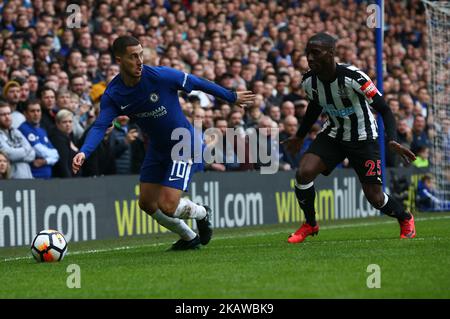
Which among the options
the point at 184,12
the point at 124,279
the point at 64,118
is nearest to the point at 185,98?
the point at 64,118

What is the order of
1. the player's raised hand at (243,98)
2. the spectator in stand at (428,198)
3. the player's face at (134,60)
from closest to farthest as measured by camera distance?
the player's raised hand at (243,98) → the player's face at (134,60) → the spectator in stand at (428,198)

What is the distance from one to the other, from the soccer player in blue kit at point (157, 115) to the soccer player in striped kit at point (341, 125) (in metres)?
1.19

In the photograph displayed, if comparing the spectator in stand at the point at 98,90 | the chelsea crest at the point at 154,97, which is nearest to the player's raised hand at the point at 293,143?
the chelsea crest at the point at 154,97

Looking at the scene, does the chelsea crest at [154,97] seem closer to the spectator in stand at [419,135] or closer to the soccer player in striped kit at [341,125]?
the soccer player in striped kit at [341,125]

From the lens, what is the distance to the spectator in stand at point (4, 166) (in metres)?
14.3

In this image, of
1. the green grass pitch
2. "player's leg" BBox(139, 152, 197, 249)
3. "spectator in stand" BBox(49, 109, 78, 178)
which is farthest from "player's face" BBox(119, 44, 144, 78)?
"spectator in stand" BBox(49, 109, 78, 178)

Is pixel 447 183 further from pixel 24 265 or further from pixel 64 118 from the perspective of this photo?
pixel 24 265

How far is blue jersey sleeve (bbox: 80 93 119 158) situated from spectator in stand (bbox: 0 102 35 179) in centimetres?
324

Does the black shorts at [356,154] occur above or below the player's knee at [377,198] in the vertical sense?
above

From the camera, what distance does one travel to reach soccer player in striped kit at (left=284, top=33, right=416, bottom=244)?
11656mm

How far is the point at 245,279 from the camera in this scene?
8.80 metres

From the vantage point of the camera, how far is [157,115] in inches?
451

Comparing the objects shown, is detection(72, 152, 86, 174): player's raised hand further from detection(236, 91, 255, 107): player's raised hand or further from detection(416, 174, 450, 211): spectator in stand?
detection(416, 174, 450, 211): spectator in stand

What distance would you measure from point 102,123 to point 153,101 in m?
0.60
